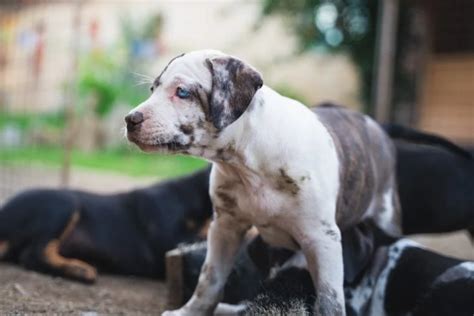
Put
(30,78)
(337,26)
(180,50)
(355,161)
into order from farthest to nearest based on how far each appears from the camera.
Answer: (180,50), (337,26), (30,78), (355,161)

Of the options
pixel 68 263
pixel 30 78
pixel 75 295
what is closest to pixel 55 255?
pixel 68 263

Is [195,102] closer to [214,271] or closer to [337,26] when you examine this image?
[214,271]

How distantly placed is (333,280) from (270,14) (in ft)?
31.6

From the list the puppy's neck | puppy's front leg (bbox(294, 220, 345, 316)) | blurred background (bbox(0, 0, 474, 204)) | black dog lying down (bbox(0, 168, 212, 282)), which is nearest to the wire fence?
blurred background (bbox(0, 0, 474, 204))

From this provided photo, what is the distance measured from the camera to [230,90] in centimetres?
297

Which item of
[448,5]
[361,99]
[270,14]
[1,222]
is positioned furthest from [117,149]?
[1,222]

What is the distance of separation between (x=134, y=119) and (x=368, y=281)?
151 centimetres

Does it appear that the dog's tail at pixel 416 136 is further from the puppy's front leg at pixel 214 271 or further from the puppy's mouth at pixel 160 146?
the puppy's mouth at pixel 160 146

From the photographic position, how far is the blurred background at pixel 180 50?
827cm

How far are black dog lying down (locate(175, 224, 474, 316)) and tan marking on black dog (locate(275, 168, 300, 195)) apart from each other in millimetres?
509

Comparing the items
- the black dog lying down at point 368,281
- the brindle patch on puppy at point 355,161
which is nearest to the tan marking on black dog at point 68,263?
the black dog lying down at point 368,281

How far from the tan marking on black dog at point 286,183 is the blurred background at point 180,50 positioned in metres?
4.82

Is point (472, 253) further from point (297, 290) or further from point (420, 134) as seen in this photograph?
point (297, 290)

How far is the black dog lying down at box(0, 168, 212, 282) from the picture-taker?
487 cm
